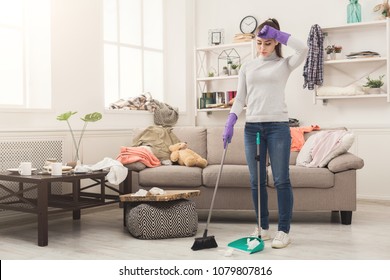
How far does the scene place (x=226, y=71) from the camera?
641 centimetres

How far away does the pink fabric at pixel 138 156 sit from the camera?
182 inches

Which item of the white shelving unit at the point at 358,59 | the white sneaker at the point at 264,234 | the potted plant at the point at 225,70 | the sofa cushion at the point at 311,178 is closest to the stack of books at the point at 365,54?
the white shelving unit at the point at 358,59

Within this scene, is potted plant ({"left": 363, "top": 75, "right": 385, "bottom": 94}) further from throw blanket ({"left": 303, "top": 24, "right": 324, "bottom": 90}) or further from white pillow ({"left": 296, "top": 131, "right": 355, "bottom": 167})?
white pillow ({"left": 296, "top": 131, "right": 355, "bottom": 167})

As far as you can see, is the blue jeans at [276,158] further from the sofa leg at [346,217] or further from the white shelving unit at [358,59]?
the white shelving unit at [358,59]

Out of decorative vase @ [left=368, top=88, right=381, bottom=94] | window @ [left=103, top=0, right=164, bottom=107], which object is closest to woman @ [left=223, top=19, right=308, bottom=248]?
decorative vase @ [left=368, top=88, right=381, bottom=94]

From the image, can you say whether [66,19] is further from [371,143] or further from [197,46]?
[371,143]

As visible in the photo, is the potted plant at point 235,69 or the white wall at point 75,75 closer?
the white wall at point 75,75

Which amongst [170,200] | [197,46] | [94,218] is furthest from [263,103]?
[197,46]

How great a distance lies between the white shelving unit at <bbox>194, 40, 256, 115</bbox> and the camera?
6.46m

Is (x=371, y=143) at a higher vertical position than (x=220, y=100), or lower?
lower

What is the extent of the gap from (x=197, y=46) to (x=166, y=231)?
3.44 m

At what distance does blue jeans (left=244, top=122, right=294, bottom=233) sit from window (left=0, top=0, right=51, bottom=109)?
84.8 inches

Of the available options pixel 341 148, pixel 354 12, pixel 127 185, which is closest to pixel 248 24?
pixel 354 12

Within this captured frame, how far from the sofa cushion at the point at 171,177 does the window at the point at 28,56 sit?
1.12m
